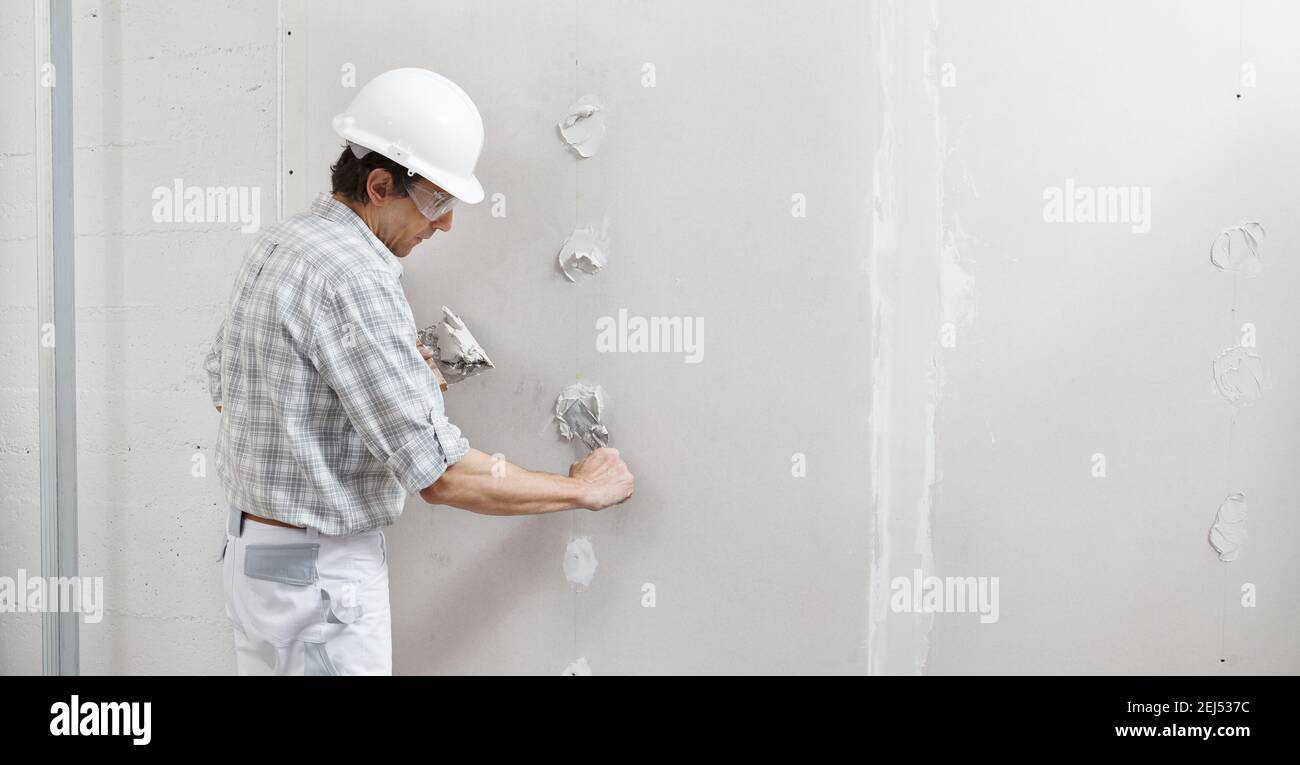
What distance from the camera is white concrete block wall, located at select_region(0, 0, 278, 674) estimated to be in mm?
1665

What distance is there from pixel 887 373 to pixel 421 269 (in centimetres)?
98

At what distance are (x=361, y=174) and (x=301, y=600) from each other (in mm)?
706

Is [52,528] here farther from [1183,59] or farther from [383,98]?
[1183,59]

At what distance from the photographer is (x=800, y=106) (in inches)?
60.5

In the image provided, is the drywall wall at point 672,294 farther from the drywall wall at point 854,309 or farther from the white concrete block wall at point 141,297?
the white concrete block wall at point 141,297

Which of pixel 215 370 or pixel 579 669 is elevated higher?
pixel 215 370

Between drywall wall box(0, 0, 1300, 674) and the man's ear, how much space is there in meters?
0.29

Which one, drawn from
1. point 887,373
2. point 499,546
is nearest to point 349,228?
point 499,546

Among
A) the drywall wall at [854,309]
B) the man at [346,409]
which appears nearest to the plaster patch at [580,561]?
the drywall wall at [854,309]

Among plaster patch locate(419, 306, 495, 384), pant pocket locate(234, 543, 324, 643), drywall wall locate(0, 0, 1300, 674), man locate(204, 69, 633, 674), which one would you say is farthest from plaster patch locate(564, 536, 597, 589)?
pant pocket locate(234, 543, 324, 643)

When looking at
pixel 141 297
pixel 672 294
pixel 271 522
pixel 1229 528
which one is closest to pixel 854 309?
pixel 672 294

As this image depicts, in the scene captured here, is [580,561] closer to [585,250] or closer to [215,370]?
[585,250]

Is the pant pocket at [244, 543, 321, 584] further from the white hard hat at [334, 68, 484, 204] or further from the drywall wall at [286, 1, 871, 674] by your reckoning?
the white hard hat at [334, 68, 484, 204]

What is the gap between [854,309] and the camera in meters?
1.55
